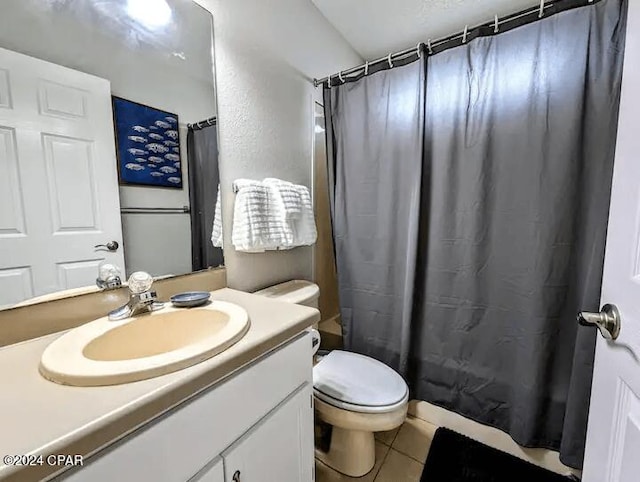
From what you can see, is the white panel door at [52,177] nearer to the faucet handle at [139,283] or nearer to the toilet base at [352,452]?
the faucet handle at [139,283]

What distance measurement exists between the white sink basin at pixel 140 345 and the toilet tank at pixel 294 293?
39 cm

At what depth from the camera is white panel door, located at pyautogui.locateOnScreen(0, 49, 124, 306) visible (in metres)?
0.70

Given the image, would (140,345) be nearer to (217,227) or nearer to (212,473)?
(212,473)

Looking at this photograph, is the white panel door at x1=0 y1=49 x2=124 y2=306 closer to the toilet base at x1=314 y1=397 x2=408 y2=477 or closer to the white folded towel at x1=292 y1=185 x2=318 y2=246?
the white folded towel at x1=292 y1=185 x2=318 y2=246

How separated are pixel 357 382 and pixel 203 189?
1.06m

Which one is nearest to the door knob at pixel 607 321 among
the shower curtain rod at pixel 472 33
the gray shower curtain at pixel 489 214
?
the gray shower curtain at pixel 489 214

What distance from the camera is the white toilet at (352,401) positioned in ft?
3.63

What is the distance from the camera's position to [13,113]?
700 mm

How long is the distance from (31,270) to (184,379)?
589 mm

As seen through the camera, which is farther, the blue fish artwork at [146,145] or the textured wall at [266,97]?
the textured wall at [266,97]

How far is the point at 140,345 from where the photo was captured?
0.80 metres

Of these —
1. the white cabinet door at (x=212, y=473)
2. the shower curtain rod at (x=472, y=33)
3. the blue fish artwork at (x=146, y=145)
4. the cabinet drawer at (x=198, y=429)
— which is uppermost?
the shower curtain rod at (x=472, y=33)

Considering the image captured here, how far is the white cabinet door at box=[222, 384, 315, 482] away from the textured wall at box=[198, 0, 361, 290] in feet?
2.02

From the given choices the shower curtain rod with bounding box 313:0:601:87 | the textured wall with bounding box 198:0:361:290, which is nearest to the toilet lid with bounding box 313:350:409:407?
the textured wall with bounding box 198:0:361:290
